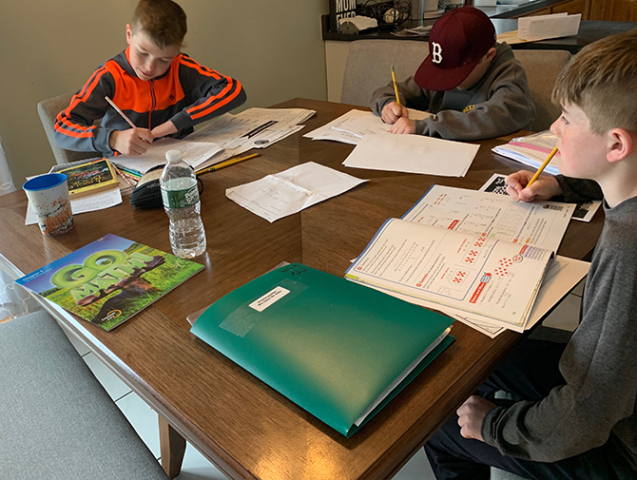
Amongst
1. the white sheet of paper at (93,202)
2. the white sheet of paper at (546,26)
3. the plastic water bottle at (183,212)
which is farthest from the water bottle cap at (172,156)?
the white sheet of paper at (546,26)

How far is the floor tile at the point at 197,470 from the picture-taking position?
4.35ft

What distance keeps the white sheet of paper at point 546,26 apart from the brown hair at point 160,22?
4.89ft

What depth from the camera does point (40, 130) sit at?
1945mm

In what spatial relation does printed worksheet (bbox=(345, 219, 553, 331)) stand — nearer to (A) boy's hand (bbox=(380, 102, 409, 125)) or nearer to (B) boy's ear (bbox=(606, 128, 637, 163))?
(B) boy's ear (bbox=(606, 128, 637, 163))

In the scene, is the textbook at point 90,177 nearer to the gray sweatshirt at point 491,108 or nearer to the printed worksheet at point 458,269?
the printed worksheet at point 458,269

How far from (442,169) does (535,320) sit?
0.58 m

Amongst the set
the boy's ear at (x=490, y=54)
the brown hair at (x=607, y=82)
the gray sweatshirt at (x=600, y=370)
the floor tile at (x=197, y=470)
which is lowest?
the floor tile at (x=197, y=470)

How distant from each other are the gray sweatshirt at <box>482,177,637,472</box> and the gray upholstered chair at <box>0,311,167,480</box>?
58 centimetres

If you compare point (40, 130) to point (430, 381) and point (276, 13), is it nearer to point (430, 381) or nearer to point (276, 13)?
point (276, 13)

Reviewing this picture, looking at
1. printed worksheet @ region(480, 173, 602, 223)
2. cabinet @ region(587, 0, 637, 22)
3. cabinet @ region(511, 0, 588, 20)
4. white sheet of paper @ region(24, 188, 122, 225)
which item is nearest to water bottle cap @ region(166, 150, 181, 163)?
white sheet of paper @ region(24, 188, 122, 225)

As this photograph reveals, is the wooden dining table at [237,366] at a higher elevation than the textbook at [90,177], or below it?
below

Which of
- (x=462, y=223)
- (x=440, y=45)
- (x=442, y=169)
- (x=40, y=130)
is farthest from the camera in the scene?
(x=40, y=130)

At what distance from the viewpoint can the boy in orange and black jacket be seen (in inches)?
55.1

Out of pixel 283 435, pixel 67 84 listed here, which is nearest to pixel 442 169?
pixel 283 435
